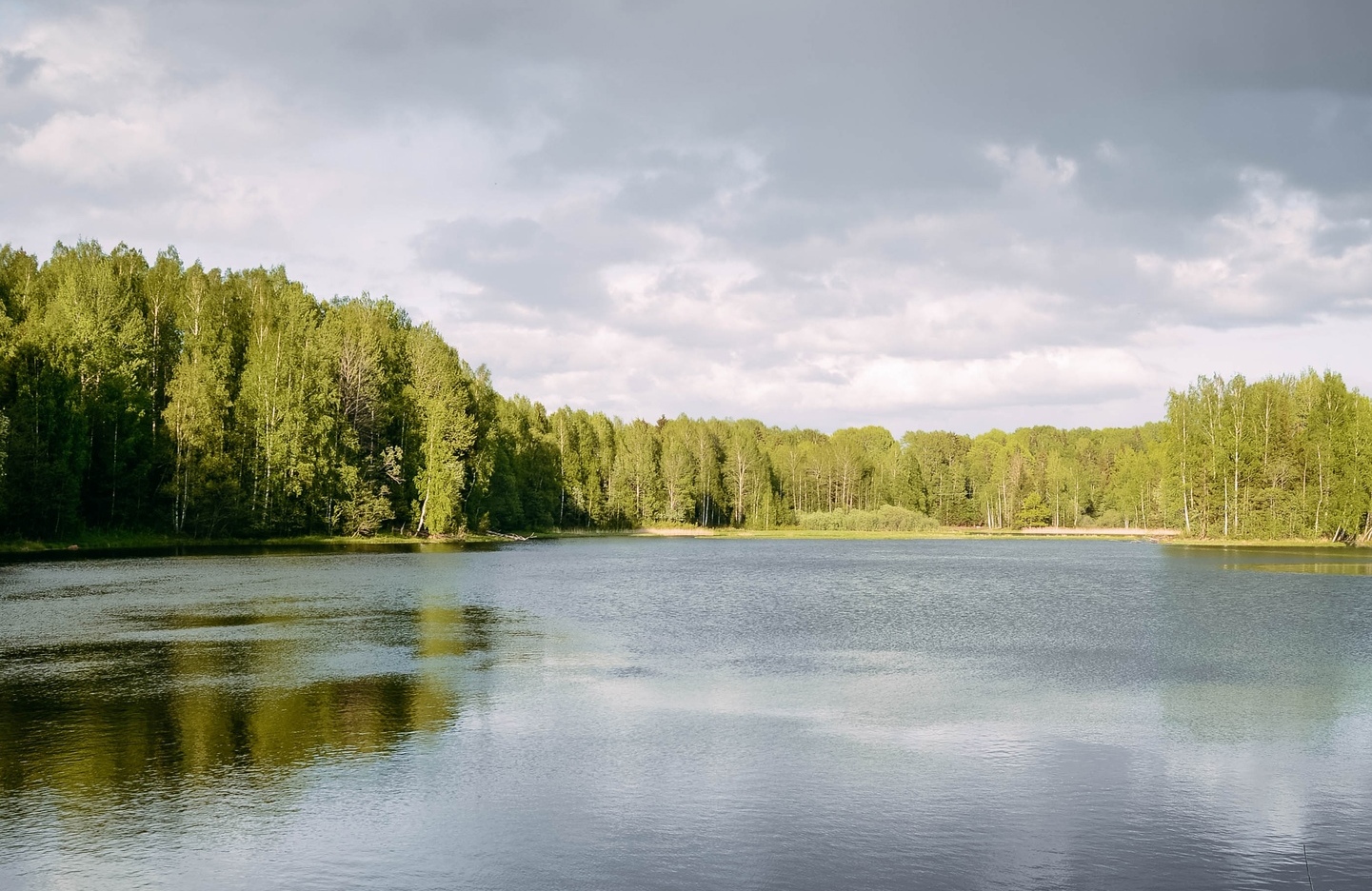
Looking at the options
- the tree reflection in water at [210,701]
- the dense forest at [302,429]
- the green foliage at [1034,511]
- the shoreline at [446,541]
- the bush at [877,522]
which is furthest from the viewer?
the green foliage at [1034,511]

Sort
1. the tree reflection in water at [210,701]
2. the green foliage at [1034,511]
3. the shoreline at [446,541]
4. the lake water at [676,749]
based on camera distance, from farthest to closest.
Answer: the green foliage at [1034,511]
the shoreline at [446,541]
the tree reflection in water at [210,701]
the lake water at [676,749]

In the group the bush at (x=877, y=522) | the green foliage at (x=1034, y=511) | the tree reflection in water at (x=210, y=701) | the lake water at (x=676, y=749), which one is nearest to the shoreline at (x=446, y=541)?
the bush at (x=877, y=522)

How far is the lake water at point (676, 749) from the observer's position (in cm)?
973

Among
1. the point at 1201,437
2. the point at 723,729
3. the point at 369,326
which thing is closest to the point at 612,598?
the point at 723,729

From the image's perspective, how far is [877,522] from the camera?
13712 cm

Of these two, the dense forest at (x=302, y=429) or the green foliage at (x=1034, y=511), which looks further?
the green foliage at (x=1034, y=511)

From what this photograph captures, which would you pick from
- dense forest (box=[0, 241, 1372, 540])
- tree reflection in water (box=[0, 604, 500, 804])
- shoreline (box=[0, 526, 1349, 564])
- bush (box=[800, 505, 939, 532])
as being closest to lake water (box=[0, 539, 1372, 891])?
tree reflection in water (box=[0, 604, 500, 804])

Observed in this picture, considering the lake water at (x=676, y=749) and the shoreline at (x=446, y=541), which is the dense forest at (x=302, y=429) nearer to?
the shoreline at (x=446, y=541)

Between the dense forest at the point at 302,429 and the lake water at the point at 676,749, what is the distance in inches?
1389

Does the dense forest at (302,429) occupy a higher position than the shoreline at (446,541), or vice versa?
the dense forest at (302,429)

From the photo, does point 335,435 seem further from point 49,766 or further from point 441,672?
point 49,766

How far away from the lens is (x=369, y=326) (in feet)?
275

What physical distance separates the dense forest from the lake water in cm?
3527

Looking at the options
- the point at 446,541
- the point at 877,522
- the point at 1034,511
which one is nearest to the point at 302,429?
the point at 446,541
